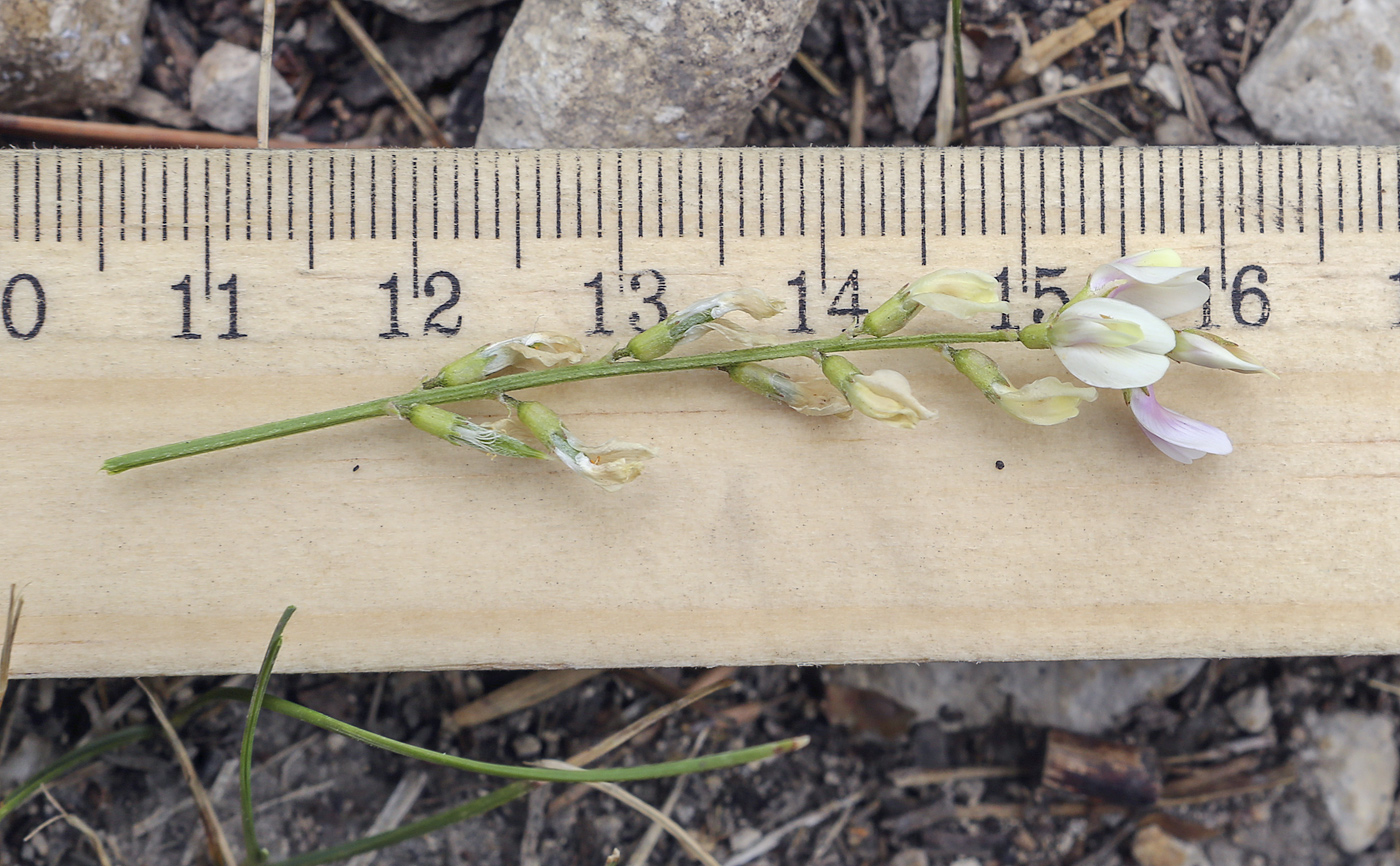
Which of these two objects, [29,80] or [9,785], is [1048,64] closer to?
[29,80]

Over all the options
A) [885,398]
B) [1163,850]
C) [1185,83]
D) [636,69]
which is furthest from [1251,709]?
[636,69]

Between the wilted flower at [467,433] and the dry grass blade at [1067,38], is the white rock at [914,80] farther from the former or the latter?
the wilted flower at [467,433]

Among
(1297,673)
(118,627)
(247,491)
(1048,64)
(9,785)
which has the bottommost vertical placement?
(9,785)

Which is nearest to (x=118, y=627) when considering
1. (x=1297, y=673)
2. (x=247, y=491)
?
(x=247, y=491)

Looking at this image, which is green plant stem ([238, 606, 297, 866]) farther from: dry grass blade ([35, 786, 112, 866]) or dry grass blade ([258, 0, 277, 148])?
dry grass blade ([258, 0, 277, 148])

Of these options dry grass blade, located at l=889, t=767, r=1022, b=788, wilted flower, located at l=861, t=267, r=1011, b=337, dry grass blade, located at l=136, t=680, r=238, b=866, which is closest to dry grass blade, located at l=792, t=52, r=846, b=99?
wilted flower, located at l=861, t=267, r=1011, b=337

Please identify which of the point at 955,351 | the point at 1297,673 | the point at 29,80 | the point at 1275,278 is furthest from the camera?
the point at 1297,673

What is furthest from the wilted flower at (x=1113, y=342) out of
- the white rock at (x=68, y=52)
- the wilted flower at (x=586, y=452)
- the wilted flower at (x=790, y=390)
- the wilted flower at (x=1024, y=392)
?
the white rock at (x=68, y=52)

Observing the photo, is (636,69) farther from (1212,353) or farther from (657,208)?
(1212,353)
